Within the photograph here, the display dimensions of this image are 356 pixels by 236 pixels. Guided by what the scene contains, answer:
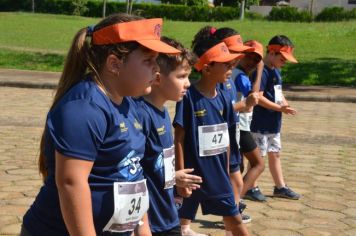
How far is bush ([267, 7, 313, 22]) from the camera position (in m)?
55.3

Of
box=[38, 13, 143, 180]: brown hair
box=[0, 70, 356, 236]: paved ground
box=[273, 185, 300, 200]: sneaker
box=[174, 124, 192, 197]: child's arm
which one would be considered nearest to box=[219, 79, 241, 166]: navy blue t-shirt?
box=[174, 124, 192, 197]: child's arm

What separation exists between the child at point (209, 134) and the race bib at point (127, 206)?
5.16 ft

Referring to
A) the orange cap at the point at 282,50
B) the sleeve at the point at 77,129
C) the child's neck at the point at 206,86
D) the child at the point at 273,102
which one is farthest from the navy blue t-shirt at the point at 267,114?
the sleeve at the point at 77,129

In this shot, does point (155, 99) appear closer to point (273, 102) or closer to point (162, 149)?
point (162, 149)

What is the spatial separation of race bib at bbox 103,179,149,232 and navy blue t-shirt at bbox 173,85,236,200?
1.66 metres

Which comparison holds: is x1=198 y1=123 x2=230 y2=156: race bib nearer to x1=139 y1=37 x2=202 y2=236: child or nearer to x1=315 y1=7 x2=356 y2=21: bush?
x1=139 y1=37 x2=202 y2=236: child

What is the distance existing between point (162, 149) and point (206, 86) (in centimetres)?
99

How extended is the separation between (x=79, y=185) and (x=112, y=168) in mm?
217

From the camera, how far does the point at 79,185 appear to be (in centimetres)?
233

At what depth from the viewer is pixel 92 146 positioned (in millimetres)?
2354

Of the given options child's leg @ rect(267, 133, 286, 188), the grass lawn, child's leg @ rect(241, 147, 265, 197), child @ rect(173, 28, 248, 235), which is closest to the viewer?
child @ rect(173, 28, 248, 235)

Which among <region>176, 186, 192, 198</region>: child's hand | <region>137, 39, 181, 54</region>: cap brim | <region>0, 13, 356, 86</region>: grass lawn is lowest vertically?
<region>0, 13, 356, 86</region>: grass lawn

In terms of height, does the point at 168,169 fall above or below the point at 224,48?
below

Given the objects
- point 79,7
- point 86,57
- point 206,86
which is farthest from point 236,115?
point 79,7
